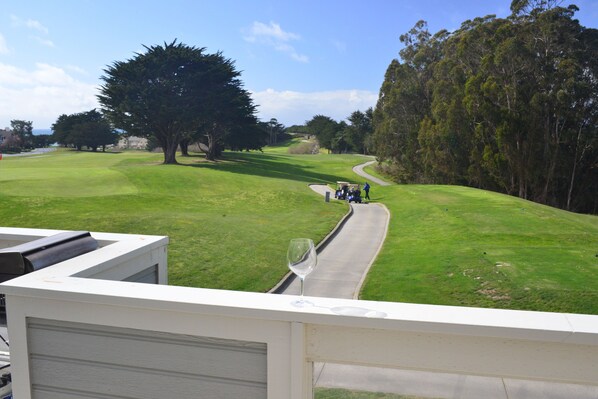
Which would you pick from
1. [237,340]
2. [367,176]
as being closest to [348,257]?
[237,340]

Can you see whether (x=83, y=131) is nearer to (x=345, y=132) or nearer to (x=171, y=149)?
(x=171, y=149)

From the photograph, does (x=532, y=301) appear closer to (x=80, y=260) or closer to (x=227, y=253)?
(x=227, y=253)

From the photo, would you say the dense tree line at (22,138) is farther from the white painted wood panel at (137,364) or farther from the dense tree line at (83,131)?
the white painted wood panel at (137,364)

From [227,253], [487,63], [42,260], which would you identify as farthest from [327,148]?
[42,260]

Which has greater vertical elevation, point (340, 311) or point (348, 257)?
point (340, 311)

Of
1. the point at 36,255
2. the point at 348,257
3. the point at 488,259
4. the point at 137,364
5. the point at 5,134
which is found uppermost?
the point at 5,134

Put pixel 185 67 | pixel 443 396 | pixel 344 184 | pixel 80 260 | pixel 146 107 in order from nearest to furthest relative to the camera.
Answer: pixel 443 396
pixel 80 260
pixel 344 184
pixel 146 107
pixel 185 67

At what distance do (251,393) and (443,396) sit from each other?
95cm

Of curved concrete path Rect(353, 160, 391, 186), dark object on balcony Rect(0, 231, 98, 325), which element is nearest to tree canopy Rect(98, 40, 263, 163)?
curved concrete path Rect(353, 160, 391, 186)

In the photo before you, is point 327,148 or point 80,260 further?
point 327,148

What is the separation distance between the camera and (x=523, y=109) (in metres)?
34.5

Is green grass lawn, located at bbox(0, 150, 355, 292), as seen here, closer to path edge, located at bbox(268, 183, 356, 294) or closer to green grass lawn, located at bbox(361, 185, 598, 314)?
path edge, located at bbox(268, 183, 356, 294)

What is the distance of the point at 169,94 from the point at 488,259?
38.8m

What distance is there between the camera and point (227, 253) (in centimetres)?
1695
